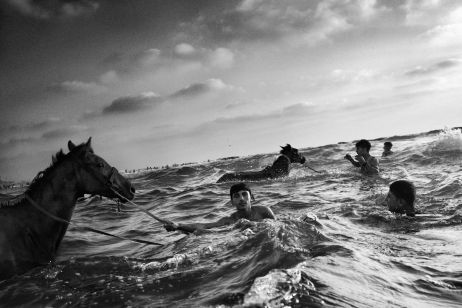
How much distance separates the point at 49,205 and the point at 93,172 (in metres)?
0.75

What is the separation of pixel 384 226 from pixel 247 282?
4.30 meters

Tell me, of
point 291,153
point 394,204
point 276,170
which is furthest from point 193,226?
point 291,153

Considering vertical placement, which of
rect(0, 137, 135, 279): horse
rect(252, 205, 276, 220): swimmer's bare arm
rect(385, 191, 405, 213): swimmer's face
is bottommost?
rect(385, 191, 405, 213): swimmer's face

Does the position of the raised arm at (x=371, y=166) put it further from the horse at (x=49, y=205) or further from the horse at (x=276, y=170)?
the horse at (x=49, y=205)

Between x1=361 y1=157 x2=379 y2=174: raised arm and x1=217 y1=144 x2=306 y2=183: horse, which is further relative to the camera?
x1=217 y1=144 x2=306 y2=183: horse

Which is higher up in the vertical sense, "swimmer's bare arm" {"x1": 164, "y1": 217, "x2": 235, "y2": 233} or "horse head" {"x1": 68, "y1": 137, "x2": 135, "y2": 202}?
"horse head" {"x1": 68, "y1": 137, "x2": 135, "y2": 202}

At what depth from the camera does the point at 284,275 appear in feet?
11.4

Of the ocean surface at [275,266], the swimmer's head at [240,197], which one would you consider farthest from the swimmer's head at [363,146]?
the swimmer's head at [240,197]

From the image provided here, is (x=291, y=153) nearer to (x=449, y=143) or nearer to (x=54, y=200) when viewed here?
(x=54, y=200)

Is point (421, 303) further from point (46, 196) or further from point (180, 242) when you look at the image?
point (46, 196)

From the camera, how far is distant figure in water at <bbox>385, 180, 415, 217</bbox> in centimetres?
735

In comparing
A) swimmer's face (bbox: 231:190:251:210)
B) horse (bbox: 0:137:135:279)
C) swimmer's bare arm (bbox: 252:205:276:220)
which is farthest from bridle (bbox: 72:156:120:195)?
swimmer's bare arm (bbox: 252:205:276:220)

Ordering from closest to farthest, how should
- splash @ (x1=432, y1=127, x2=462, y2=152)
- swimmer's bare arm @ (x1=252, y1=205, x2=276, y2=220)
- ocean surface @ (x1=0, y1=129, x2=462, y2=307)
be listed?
ocean surface @ (x1=0, y1=129, x2=462, y2=307) < swimmer's bare arm @ (x1=252, y1=205, x2=276, y2=220) < splash @ (x1=432, y1=127, x2=462, y2=152)

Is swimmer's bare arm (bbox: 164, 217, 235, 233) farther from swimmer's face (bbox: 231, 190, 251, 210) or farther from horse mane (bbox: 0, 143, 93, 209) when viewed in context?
horse mane (bbox: 0, 143, 93, 209)
